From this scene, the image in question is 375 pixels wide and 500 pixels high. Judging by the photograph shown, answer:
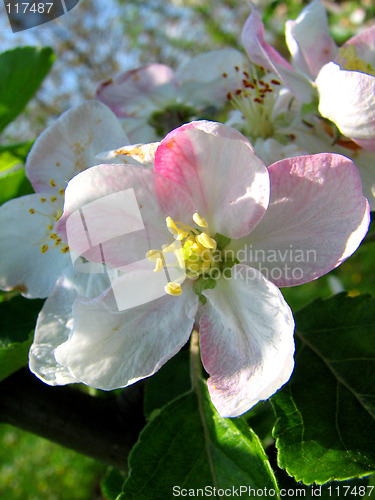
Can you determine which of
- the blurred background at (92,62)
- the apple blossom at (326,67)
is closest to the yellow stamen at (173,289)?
the apple blossom at (326,67)

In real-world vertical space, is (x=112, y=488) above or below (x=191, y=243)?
below

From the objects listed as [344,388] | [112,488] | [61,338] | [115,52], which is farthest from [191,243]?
[115,52]

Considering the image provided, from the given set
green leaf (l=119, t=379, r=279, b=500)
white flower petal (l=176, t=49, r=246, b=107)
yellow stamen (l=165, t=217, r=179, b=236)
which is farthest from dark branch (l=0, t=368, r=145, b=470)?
white flower petal (l=176, t=49, r=246, b=107)

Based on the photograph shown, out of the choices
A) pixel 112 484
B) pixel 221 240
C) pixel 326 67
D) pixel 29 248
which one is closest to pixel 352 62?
pixel 326 67

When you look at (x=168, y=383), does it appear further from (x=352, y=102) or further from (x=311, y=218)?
(x=352, y=102)

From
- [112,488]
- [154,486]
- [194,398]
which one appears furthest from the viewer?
[112,488]

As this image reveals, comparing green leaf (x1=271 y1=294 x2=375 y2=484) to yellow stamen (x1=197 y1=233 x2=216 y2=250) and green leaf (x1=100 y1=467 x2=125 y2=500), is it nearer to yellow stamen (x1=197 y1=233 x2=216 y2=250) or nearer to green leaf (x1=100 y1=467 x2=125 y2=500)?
yellow stamen (x1=197 y1=233 x2=216 y2=250)

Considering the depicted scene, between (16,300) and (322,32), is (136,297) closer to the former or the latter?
(16,300)
